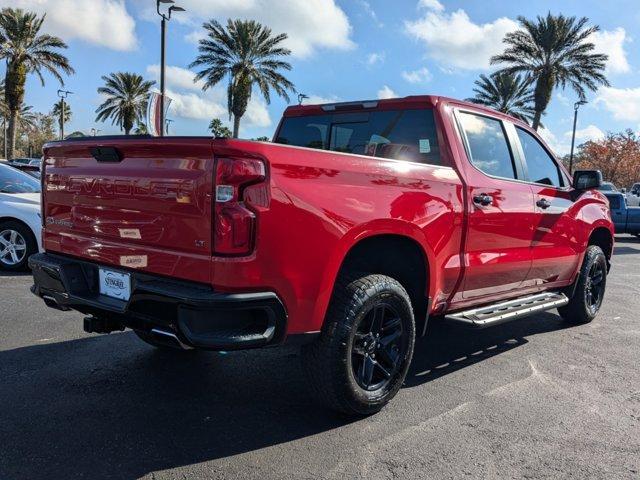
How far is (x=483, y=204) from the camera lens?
405cm

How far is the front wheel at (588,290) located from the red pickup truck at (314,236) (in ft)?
4.50

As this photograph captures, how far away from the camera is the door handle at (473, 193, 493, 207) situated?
13.1 feet

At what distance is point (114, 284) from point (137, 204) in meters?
0.48

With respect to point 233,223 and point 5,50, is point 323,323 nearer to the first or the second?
point 233,223

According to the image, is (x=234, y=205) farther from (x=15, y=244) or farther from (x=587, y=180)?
(x=15, y=244)

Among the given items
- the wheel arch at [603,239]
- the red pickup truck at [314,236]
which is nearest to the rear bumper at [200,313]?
the red pickup truck at [314,236]

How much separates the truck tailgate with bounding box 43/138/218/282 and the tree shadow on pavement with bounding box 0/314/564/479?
905 mm

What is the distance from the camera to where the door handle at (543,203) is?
4.76m

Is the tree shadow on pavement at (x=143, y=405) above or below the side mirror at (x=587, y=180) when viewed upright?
below

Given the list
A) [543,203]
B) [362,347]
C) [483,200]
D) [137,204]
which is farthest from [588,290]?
[137,204]

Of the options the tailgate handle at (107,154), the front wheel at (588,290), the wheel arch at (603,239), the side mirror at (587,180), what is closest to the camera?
the tailgate handle at (107,154)

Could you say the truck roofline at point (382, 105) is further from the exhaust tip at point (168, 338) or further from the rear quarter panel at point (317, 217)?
the exhaust tip at point (168, 338)

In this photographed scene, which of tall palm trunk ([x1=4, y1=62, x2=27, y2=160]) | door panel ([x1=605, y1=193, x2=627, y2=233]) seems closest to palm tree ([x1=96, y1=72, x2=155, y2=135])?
tall palm trunk ([x1=4, y1=62, x2=27, y2=160])

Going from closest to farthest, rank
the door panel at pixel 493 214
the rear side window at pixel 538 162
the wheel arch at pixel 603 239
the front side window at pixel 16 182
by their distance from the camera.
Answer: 1. the door panel at pixel 493 214
2. the rear side window at pixel 538 162
3. the wheel arch at pixel 603 239
4. the front side window at pixel 16 182
